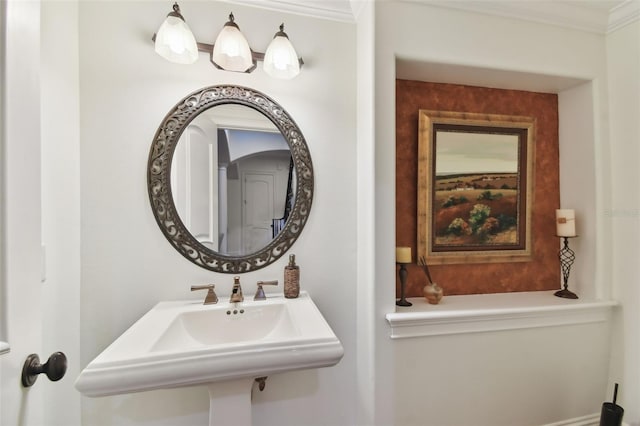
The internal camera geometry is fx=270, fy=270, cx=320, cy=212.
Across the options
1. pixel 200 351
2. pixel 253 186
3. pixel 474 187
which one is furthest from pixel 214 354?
pixel 474 187

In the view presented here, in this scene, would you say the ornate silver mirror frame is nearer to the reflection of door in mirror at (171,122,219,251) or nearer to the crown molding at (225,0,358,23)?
the reflection of door in mirror at (171,122,219,251)

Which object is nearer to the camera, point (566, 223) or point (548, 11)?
point (548, 11)

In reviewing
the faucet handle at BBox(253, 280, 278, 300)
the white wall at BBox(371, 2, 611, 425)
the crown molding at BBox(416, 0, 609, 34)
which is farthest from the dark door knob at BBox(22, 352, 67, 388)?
the crown molding at BBox(416, 0, 609, 34)

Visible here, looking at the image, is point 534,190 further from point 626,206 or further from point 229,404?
point 229,404

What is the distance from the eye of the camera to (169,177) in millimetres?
1262

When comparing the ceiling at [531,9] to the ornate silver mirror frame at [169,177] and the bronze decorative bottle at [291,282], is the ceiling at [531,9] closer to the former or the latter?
the ornate silver mirror frame at [169,177]

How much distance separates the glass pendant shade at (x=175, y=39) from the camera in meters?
1.15

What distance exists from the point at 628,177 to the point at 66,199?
274 cm

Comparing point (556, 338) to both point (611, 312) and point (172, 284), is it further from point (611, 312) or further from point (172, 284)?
point (172, 284)

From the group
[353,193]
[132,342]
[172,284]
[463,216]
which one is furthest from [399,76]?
[132,342]

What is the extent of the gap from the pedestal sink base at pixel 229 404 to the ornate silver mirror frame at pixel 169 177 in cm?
50

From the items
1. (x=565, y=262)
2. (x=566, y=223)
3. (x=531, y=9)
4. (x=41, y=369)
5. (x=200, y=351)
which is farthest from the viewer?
(x=565, y=262)

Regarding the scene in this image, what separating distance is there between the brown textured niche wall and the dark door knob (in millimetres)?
1436

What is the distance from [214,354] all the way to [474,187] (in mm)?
1621
